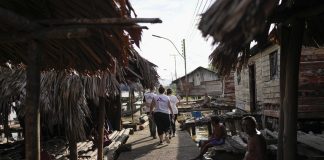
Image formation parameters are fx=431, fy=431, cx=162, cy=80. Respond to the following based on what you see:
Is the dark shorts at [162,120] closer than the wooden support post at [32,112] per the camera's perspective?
No

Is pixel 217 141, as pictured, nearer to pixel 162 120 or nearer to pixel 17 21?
pixel 162 120

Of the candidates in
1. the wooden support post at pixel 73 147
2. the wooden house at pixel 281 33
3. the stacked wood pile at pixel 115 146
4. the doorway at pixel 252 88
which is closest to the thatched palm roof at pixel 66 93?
the wooden support post at pixel 73 147

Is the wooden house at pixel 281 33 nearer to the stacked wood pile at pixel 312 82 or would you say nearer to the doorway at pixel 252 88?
the stacked wood pile at pixel 312 82

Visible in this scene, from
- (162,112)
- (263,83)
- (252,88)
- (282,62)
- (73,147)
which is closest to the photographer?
(282,62)

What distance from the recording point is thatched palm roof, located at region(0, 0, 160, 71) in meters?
3.77

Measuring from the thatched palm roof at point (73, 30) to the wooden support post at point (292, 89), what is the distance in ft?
6.14

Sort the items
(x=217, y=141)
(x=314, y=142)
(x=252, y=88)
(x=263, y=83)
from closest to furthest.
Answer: (x=314, y=142) → (x=217, y=141) → (x=263, y=83) → (x=252, y=88)

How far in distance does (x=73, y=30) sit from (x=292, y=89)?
8.98 ft

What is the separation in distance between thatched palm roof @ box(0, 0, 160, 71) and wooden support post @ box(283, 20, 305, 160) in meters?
1.87

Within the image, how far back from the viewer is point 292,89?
16.7 ft

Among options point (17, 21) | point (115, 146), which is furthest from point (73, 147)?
point (17, 21)

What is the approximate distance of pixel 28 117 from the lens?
150 inches

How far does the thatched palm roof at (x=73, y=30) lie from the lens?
377 cm

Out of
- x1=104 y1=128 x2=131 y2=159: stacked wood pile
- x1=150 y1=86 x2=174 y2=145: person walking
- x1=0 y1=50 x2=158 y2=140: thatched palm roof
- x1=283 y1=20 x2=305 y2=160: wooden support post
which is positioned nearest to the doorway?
x1=104 y1=128 x2=131 y2=159: stacked wood pile
